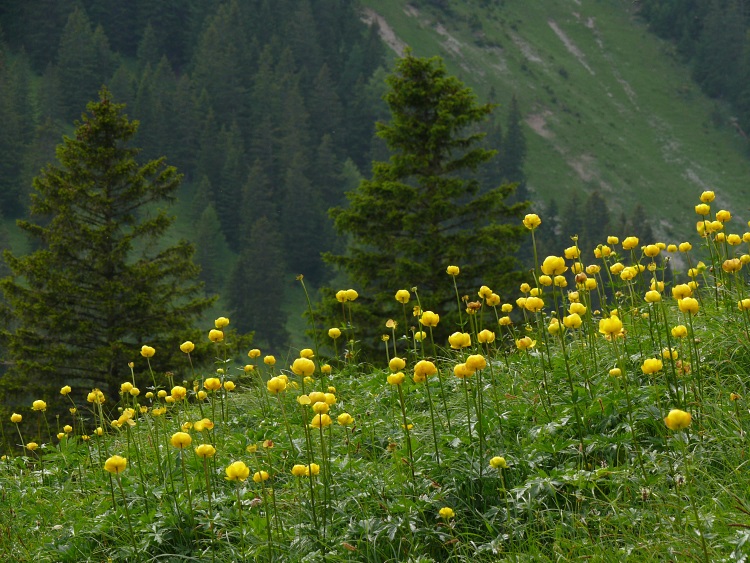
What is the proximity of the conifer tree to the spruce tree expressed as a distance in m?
5.88

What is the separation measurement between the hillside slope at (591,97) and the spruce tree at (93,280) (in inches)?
4099

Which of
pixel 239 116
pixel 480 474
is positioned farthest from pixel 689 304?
pixel 239 116

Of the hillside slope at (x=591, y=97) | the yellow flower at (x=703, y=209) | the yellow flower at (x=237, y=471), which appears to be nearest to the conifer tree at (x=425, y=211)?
the yellow flower at (x=703, y=209)

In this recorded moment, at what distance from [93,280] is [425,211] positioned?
10877 mm

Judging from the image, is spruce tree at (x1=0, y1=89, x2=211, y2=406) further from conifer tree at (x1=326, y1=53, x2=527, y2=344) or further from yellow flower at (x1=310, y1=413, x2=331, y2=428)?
yellow flower at (x1=310, y1=413, x2=331, y2=428)

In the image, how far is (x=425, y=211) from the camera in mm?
23516

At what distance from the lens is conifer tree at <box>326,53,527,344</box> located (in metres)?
22.7

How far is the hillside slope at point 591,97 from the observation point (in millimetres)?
131250

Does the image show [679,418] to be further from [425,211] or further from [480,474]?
[425,211]

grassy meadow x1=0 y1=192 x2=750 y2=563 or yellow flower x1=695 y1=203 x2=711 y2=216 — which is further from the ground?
yellow flower x1=695 y1=203 x2=711 y2=216

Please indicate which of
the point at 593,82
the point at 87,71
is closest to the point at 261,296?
the point at 87,71

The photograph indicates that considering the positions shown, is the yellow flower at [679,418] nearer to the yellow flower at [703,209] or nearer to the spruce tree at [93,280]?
the yellow flower at [703,209]

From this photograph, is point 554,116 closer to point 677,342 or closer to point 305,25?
point 305,25

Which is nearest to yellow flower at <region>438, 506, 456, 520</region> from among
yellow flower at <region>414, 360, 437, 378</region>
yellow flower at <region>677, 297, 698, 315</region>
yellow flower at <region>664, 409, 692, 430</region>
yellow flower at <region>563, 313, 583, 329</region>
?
yellow flower at <region>414, 360, 437, 378</region>
